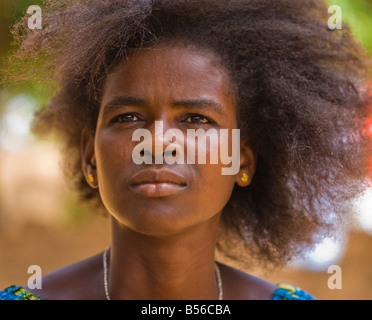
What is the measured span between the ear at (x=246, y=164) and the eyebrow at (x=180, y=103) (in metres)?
0.31

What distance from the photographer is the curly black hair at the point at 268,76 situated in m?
2.64

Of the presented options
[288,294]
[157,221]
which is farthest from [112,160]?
[288,294]

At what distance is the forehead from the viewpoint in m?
2.54

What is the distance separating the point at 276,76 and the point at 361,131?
50 cm

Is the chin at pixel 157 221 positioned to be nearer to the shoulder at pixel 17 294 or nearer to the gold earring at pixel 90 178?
the gold earring at pixel 90 178

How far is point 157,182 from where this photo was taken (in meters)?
2.45

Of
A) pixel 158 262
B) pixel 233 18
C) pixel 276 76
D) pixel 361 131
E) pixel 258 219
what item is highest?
pixel 233 18

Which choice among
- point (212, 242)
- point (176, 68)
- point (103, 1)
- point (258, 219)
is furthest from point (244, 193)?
point (103, 1)

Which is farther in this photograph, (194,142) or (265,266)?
Answer: (265,266)

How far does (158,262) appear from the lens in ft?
8.83

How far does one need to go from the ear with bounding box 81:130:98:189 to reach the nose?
0.47 meters

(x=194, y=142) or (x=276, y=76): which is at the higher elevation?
(x=276, y=76)

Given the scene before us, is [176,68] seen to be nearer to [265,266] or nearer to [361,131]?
[361,131]

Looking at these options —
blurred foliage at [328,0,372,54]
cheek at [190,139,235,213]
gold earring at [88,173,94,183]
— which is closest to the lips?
cheek at [190,139,235,213]
